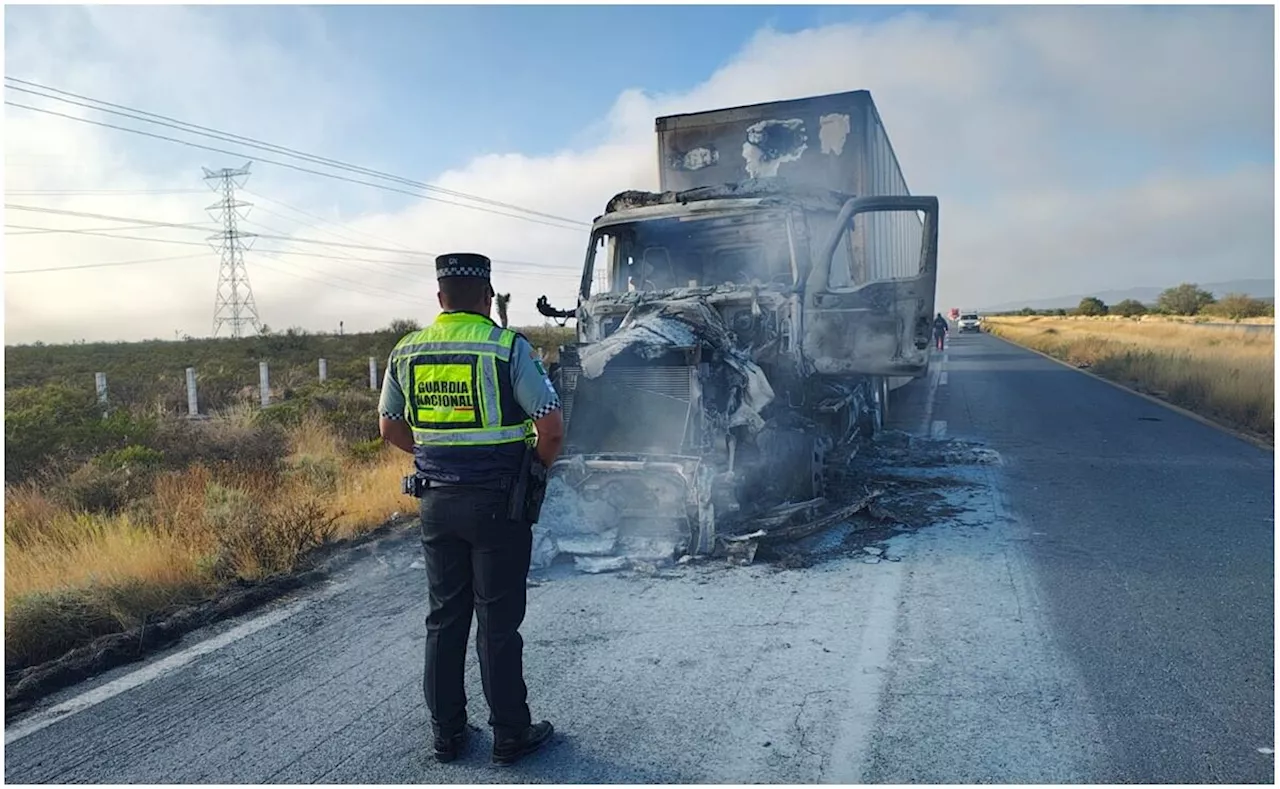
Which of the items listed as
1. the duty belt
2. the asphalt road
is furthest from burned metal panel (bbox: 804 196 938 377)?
the duty belt

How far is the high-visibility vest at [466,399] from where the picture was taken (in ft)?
9.98

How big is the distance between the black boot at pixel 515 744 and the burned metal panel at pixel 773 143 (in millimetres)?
6846

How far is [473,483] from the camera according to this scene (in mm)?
3027

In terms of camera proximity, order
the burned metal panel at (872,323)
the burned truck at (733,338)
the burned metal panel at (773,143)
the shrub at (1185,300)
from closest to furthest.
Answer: the burned truck at (733,338) < the burned metal panel at (872,323) < the burned metal panel at (773,143) < the shrub at (1185,300)

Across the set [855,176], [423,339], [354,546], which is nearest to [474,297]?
[423,339]

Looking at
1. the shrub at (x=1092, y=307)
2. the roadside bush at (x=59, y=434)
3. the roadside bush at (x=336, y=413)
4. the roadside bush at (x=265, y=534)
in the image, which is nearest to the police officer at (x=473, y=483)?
the roadside bush at (x=265, y=534)

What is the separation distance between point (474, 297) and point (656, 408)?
2.79 m

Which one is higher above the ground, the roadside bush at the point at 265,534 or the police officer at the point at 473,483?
the police officer at the point at 473,483

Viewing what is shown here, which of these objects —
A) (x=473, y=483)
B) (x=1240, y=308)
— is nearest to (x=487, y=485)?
(x=473, y=483)

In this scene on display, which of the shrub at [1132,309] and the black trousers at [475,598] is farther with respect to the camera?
the shrub at [1132,309]

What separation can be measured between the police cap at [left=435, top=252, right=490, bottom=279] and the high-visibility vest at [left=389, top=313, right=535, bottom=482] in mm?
162

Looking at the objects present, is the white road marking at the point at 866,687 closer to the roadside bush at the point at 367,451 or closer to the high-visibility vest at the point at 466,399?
the high-visibility vest at the point at 466,399

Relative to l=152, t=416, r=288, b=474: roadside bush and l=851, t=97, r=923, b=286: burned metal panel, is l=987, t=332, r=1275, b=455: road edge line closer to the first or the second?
l=851, t=97, r=923, b=286: burned metal panel

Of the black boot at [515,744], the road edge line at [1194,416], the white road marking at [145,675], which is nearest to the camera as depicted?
the black boot at [515,744]
